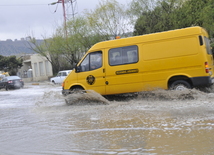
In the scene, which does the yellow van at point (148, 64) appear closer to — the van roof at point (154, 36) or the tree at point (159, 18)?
the van roof at point (154, 36)

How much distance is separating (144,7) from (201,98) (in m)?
17.6

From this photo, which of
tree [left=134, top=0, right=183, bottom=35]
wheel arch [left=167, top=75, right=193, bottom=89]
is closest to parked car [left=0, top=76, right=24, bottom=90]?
tree [left=134, top=0, right=183, bottom=35]

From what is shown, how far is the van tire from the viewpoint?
954cm

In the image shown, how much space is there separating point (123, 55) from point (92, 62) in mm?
1207

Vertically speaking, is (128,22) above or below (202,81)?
above

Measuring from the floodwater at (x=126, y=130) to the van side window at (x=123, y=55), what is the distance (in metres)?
1.29

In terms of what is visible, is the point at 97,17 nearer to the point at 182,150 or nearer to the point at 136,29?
the point at 136,29

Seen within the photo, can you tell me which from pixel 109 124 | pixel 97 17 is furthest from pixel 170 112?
pixel 97 17

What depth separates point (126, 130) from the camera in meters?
5.88

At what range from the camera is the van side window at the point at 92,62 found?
35.0ft

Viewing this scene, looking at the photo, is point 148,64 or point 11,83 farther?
point 11,83

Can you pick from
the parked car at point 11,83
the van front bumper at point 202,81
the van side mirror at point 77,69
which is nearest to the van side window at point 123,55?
the van side mirror at point 77,69

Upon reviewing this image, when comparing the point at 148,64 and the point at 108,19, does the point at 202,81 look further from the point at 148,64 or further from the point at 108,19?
the point at 108,19

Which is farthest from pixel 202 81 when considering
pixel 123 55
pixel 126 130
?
pixel 126 130
